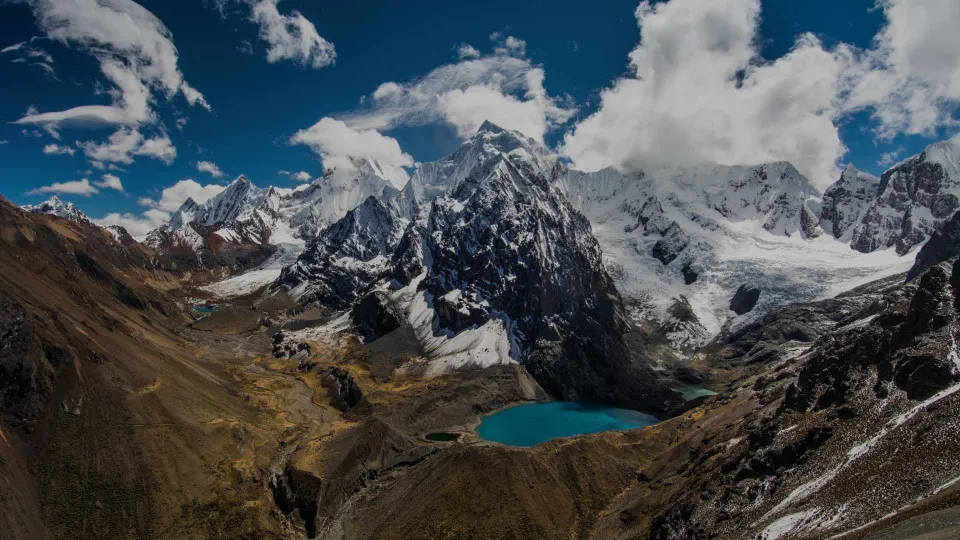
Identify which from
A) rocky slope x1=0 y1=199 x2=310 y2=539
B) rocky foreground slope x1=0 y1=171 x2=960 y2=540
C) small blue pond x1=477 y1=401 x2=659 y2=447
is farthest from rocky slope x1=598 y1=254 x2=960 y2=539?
rocky slope x1=0 y1=199 x2=310 y2=539

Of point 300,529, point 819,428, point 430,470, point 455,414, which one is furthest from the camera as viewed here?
point 455,414

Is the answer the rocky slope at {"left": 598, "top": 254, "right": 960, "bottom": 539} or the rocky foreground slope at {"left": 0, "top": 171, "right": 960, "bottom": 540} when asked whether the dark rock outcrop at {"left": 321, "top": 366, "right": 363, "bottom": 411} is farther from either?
the rocky slope at {"left": 598, "top": 254, "right": 960, "bottom": 539}

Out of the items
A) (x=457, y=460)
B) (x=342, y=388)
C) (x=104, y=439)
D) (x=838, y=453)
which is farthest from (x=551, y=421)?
(x=104, y=439)

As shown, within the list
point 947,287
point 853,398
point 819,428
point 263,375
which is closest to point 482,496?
point 819,428

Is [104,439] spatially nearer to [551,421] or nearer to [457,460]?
[457,460]

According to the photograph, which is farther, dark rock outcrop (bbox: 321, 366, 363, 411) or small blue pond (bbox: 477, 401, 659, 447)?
dark rock outcrop (bbox: 321, 366, 363, 411)

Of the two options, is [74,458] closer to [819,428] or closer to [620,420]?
[819,428]

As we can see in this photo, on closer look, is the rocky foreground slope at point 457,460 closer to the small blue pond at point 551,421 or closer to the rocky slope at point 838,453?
the rocky slope at point 838,453

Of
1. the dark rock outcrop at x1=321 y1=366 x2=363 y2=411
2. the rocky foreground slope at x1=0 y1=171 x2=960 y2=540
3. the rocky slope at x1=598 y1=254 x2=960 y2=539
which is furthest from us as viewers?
the dark rock outcrop at x1=321 y1=366 x2=363 y2=411

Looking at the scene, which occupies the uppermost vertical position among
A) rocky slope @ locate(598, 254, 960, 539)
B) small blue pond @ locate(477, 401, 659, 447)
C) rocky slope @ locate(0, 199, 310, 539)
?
rocky slope @ locate(0, 199, 310, 539)
